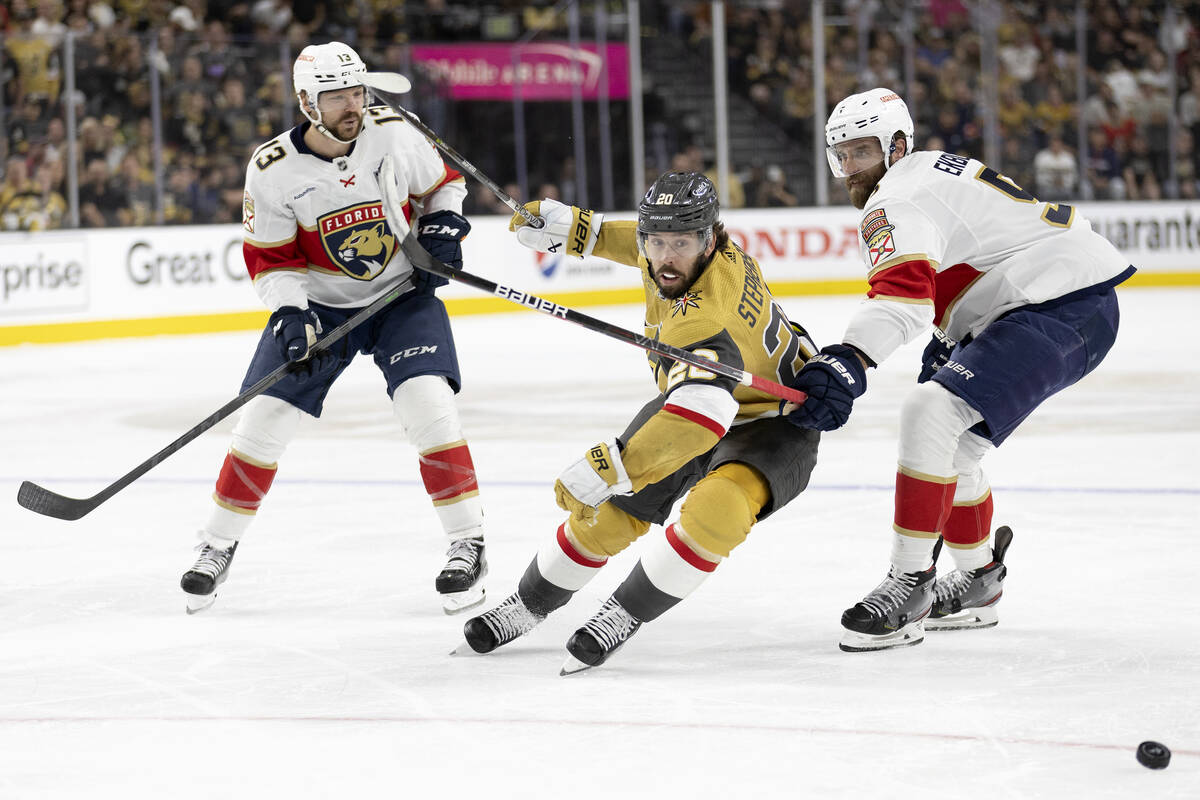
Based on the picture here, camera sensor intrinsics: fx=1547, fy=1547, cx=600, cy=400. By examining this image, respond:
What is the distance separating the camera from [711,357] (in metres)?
2.70

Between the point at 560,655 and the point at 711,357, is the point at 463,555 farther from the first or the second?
the point at 711,357

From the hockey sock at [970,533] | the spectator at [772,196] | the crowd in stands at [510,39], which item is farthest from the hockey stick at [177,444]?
the spectator at [772,196]

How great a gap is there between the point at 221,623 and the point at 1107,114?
1091cm

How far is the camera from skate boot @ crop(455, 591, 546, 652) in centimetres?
291

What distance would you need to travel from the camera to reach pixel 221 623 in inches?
128

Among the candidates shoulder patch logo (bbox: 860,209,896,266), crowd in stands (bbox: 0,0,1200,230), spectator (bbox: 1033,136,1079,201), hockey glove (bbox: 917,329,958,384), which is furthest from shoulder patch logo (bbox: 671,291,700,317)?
spectator (bbox: 1033,136,1079,201)

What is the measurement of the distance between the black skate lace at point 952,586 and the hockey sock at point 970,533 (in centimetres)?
2

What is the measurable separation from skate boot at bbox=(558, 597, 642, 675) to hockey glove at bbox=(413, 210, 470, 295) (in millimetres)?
973

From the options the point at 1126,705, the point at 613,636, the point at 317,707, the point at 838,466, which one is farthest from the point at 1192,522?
the point at 317,707

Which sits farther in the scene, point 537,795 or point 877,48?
point 877,48

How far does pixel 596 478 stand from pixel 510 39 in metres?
9.71

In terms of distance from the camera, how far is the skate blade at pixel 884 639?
292 centimetres

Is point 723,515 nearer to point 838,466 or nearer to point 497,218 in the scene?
point 838,466

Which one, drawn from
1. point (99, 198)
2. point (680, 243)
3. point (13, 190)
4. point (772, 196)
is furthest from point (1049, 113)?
point (680, 243)
